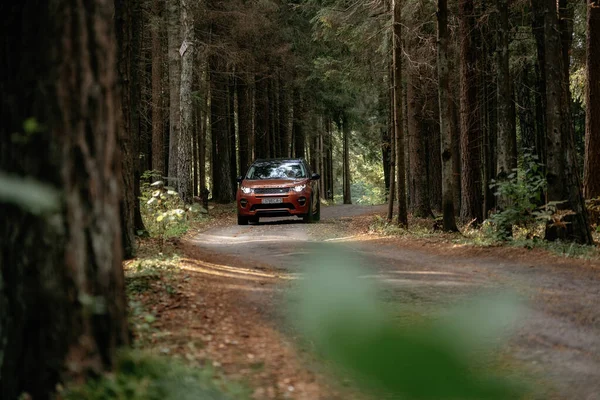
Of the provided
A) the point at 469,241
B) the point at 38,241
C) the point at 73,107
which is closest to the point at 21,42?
the point at 73,107

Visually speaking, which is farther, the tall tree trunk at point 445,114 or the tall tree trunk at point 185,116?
the tall tree trunk at point 185,116

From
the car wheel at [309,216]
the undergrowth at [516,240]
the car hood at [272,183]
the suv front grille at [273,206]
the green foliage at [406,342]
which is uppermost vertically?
the car hood at [272,183]

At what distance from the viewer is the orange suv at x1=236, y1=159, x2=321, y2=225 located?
1691 cm

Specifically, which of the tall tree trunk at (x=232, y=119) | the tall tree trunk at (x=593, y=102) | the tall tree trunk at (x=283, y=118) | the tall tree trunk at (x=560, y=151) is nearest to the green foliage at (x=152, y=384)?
the tall tree trunk at (x=560, y=151)

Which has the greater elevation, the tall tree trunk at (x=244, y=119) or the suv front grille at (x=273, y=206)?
the tall tree trunk at (x=244, y=119)

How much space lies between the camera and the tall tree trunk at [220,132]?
25.7m

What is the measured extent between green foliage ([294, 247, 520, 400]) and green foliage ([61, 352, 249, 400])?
1.09 meters

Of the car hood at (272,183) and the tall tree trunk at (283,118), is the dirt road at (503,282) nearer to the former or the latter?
the car hood at (272,183)

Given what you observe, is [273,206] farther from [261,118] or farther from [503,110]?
[261,118]

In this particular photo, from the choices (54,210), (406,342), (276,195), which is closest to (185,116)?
(276,195)

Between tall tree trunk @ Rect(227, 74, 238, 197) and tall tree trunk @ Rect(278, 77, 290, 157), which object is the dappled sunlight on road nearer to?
tall tree trunk @ Rect(227, 74, 238, 197)

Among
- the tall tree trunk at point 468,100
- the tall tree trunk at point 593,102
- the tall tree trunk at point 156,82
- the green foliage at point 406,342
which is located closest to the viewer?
the green foliage at point 406,342

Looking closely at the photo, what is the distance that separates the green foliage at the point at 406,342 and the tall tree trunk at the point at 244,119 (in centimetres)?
2180

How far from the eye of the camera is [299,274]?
795 centimetres
